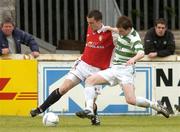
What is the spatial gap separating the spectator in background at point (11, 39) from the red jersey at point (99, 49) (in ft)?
6.96

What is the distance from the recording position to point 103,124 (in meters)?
16.4

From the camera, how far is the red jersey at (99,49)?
16.5m

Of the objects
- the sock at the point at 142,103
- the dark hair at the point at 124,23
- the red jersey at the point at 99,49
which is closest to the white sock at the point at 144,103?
the sock at the point at 142,103

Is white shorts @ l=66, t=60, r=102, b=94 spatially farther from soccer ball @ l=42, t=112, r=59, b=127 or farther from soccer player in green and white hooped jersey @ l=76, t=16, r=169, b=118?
soccer ball @ l=42, t=112, r=59, b=127

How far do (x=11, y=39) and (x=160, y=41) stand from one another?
2.63 m

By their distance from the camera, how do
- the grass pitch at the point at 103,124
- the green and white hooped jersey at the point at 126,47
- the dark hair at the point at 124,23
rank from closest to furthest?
1. the grass pitch at the point at 103,124
2. the dark hair at the point at 124,23
3. the green and white hooped jersey at the point at 126,47

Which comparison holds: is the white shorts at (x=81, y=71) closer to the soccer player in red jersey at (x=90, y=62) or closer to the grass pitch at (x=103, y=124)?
the soccer player in red jersey at (x=90, y=62)

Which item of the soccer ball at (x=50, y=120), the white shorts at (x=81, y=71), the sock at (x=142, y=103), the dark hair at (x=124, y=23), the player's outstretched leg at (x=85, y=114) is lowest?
the soccer ball at (x=50, y=120)

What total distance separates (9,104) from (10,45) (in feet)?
3.47

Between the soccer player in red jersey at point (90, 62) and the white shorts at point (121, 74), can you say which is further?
the soccer player in red jersey at point (90, 62)

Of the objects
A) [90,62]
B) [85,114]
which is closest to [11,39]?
[90,62]

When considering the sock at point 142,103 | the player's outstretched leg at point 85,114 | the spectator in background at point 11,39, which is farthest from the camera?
the spectator in background at point 11,39

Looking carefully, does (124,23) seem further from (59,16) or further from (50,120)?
(59,16)
